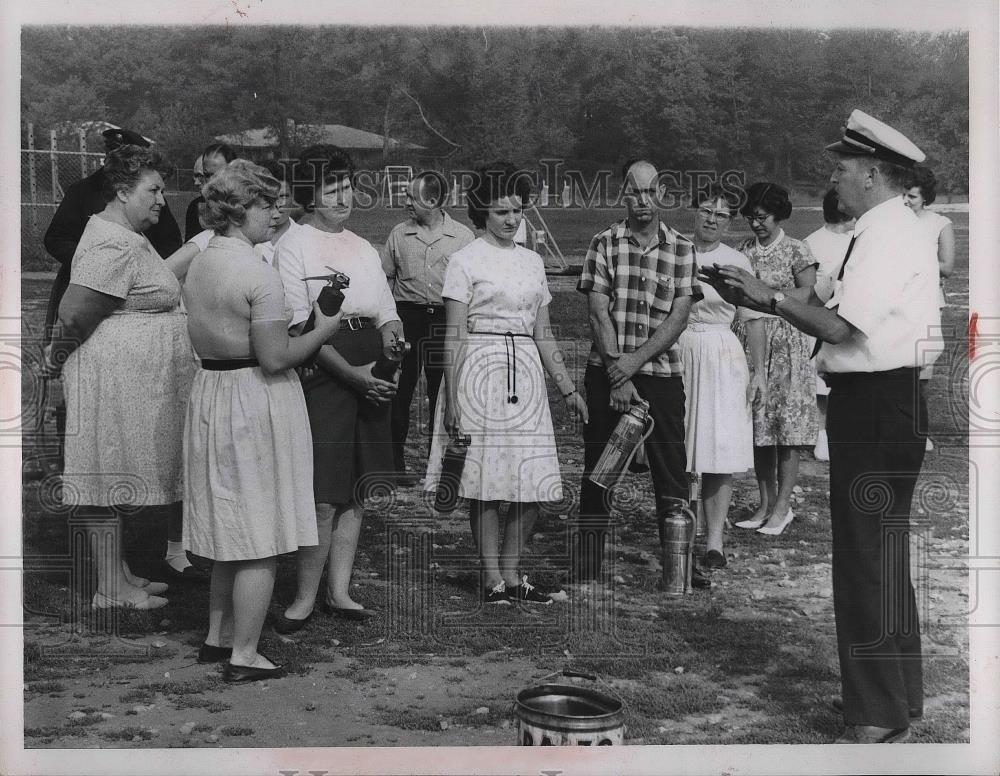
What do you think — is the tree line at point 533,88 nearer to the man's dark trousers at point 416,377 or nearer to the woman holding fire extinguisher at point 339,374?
the woman holding fire extinguisher at point 339,374

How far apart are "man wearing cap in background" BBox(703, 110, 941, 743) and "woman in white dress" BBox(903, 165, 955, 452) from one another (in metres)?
0.18

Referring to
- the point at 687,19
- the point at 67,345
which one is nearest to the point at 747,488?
the point at 687,19

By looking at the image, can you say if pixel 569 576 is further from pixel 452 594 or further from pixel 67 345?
pixel 67 345

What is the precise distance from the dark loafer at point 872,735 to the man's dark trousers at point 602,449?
1408 millimetres

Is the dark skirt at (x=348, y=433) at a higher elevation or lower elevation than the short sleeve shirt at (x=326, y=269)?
lower

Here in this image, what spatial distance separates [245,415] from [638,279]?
2.03 metres

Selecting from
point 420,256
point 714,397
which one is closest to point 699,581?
point 714,397

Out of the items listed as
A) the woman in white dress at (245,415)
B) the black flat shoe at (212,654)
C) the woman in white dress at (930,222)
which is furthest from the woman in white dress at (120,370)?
the woman in white dress at (930,222)

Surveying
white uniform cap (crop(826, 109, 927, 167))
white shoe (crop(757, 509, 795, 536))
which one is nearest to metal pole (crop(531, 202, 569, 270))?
white uniform cap (crop(826, 109, 927, 167))

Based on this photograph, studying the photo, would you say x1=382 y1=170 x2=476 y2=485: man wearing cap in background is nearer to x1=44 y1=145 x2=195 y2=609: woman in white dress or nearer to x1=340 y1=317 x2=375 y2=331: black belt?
x1=340 y1=317 x2=375 y2=331: black belt

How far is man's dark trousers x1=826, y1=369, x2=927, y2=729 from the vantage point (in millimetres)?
4918

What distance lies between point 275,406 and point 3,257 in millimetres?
1419

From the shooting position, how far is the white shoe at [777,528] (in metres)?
6.62

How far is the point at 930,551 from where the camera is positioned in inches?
226
